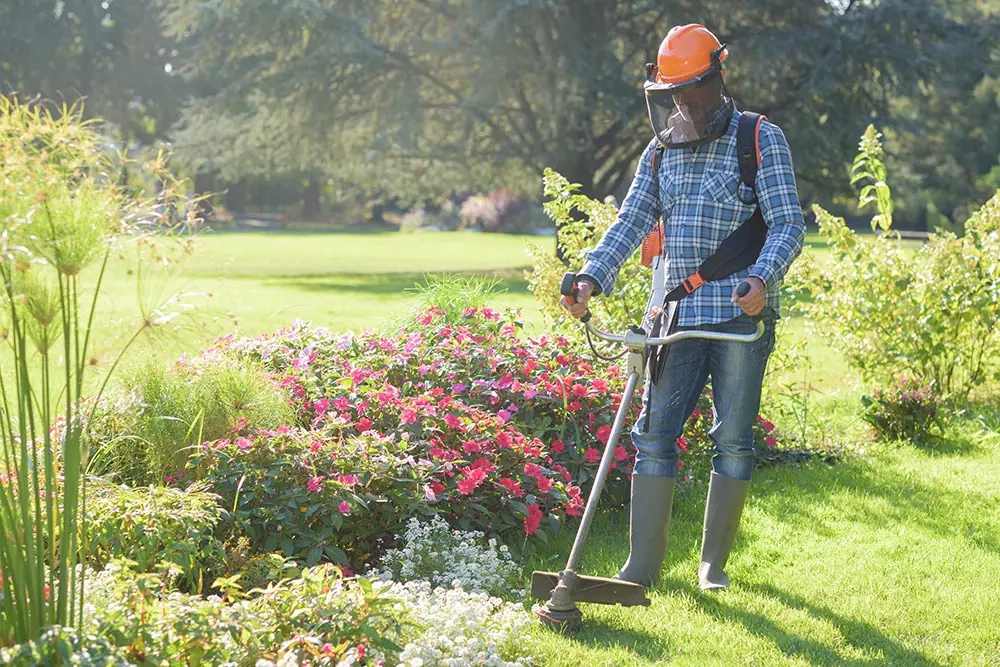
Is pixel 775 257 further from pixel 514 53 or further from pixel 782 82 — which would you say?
pixel 782 82

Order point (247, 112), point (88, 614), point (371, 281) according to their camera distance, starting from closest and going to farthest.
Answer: point (88, 614)
point (371, 281)
point (247, 112)

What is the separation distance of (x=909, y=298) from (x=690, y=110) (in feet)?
13.2

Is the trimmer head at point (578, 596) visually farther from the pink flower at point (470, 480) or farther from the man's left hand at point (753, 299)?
the man's left hand at point (753, 299)

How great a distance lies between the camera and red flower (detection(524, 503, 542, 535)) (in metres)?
4.51

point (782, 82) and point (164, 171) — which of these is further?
point (782, 82)

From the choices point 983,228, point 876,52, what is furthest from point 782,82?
point 983,228

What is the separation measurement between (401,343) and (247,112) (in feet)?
55.5

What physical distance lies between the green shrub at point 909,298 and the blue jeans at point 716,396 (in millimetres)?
3369

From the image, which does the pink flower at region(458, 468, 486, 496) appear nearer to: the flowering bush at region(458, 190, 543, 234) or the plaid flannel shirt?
the plaid flannel shirt

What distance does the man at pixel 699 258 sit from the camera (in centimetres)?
386

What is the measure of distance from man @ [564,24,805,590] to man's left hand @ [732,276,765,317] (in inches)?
6.2

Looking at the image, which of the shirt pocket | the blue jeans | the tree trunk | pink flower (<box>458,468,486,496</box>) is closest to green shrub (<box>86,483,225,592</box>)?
pink flower (<box>458,468,486,496</box>)

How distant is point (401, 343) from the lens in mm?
6020

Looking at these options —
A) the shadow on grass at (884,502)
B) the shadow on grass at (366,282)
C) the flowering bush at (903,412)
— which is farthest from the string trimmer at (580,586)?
the shadow on grass at (366,282)
